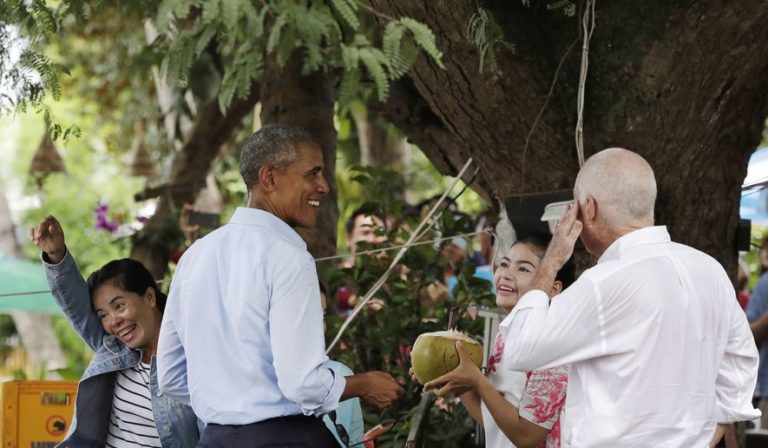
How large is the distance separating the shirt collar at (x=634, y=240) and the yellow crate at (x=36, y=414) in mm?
3332

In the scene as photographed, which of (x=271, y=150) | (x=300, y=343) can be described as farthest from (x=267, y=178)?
(x=300, y=343)

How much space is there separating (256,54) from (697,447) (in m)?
3.13

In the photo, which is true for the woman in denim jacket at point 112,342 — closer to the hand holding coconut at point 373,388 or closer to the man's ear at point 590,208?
the hand holding coconut at point 373,388

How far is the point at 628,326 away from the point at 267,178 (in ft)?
4.16

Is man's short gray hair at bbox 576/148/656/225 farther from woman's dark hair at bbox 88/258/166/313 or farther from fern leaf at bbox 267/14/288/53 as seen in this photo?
woman's dark hair at bbox 88/258/166/313

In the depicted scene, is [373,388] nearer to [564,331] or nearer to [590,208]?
[564,331]

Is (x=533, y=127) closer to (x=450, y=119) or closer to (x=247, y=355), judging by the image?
(x=450, y=119)

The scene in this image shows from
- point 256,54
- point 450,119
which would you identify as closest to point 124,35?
point 256,54

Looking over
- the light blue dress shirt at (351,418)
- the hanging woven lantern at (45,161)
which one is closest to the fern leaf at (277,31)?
the light blue dress shirt at (351,418)

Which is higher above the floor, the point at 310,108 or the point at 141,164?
the point at 310,108

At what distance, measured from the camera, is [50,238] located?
477cm

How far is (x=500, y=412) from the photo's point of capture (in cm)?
403

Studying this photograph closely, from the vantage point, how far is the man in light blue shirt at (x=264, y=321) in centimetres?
359

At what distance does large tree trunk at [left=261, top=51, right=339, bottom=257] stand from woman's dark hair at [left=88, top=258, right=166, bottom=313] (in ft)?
7.23
